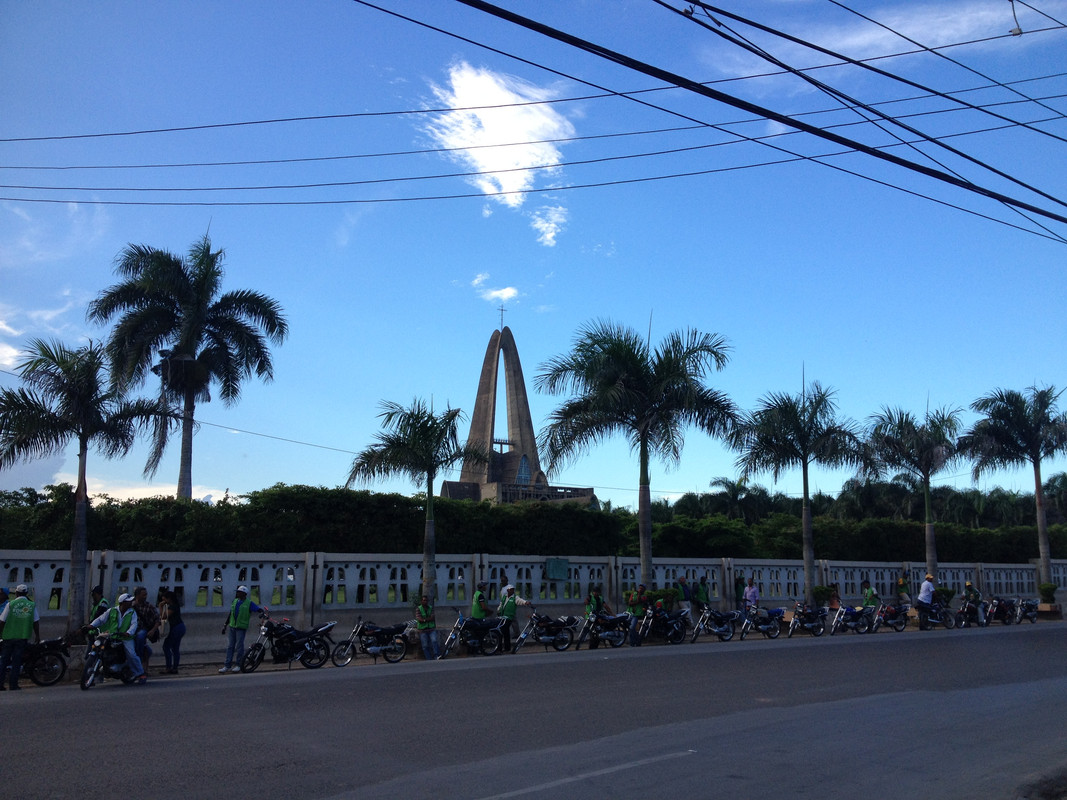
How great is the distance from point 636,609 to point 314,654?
893cm

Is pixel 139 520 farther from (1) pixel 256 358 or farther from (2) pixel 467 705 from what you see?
(2) pixel 467 705

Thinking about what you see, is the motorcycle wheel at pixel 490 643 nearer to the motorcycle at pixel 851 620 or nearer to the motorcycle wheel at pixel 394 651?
the motorcycle wheel at pixel 394 651

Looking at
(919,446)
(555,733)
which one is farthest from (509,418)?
(555,733)

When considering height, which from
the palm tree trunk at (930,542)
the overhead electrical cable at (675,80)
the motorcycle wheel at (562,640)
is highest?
→ the overhead electrical cable at (675,80)

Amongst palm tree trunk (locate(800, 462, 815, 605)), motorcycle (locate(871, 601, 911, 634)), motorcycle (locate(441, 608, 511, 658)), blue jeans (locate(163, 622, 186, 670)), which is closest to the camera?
blue jeans (locate(163, 622, 186, 670))

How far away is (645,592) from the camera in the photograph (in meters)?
23.7

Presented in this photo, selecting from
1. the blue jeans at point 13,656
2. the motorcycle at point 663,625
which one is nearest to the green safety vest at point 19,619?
the blue jeans at point 13,656

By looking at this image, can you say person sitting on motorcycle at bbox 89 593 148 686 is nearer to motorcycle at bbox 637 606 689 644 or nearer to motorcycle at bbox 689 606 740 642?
motorcycle at bbox 637 606 689 644

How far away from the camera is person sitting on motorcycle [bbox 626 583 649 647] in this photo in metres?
22.6

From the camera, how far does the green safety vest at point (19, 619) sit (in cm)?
1409

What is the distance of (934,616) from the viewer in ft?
94.7

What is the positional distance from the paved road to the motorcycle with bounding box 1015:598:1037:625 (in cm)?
1924

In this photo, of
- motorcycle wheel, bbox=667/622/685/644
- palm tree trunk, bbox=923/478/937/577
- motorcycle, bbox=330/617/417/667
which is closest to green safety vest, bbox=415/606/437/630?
motorcycle, bbox=330/617/417/667

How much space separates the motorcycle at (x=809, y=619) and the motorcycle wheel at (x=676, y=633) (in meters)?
4.56
